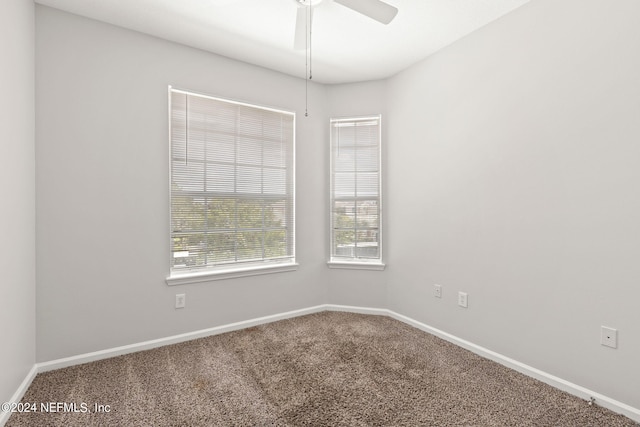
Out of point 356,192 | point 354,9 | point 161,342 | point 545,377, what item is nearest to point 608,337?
point 545,377

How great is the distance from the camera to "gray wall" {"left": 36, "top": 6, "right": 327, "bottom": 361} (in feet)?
7.43

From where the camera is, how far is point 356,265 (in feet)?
11.6

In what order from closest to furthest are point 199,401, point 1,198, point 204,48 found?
1. point 1,198
2. point 199,401
3. point 204,48

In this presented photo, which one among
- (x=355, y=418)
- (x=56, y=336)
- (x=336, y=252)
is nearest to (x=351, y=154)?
(x=336, y=252)

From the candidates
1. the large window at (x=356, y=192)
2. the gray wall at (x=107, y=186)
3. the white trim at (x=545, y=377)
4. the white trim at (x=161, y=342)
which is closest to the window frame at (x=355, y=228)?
the large window at (x=356, y=192)

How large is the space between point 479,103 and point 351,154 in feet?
4.72

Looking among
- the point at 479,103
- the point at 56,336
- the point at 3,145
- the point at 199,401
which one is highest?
the point at 479,103

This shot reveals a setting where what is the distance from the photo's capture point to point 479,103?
2.55 metres

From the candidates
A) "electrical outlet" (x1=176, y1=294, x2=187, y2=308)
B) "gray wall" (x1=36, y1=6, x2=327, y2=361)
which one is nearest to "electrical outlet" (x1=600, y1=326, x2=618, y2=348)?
"gray wall" (x1=36, y1=6, x2=327, y2=361)

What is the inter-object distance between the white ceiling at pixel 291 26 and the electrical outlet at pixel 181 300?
227 centimetres

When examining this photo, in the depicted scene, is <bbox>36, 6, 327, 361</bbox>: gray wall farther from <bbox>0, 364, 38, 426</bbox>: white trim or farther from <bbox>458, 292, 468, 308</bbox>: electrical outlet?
<bbox>458, 292, 468, 308</bbox>: electrical outlet

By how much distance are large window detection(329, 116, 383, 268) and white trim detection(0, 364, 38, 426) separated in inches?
104

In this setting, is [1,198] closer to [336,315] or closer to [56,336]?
[56,336]

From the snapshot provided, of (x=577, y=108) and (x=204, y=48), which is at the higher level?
(x=204, y=48)
